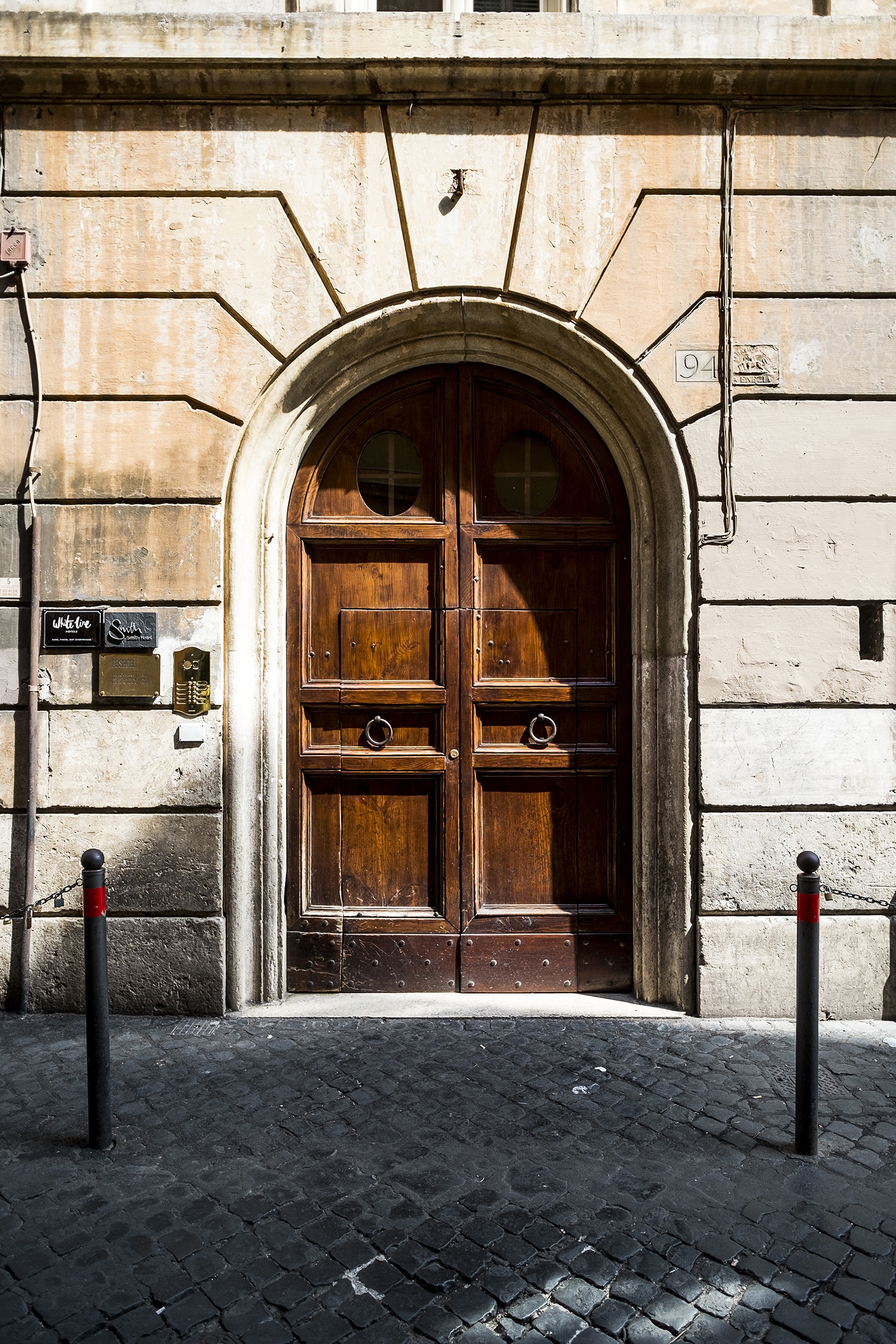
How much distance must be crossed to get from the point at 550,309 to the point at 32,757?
3.74 meters

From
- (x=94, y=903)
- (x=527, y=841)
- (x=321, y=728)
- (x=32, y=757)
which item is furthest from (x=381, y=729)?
(x=94, y=903)

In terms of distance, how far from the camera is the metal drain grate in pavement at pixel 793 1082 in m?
3.76

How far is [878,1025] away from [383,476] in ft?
13.3

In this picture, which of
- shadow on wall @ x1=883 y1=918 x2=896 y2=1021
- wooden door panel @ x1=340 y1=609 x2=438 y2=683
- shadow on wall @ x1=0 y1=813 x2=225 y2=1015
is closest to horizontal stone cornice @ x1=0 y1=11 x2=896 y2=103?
wooden door panel @ x1=340 y1=609 x2=438 y2=683

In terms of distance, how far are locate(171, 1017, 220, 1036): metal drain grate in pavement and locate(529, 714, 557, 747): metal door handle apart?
2295mm

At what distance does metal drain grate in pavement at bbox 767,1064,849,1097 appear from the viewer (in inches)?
148

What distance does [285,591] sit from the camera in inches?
196

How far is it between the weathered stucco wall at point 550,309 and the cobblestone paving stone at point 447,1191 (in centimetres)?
83

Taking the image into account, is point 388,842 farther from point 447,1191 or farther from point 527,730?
point 447,1191

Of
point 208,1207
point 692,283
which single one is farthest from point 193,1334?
point 692,283

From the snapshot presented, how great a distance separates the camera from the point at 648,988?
481 cm

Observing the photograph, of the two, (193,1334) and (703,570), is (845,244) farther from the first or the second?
(193,1334)

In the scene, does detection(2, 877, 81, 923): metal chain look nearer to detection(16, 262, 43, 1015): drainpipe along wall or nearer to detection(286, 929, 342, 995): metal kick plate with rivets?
detection(16, 262, 43, 1015): drainpipe along wall

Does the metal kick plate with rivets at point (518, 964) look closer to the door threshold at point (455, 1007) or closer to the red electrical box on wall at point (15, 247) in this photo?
the door threshold at point (455, 1007)
